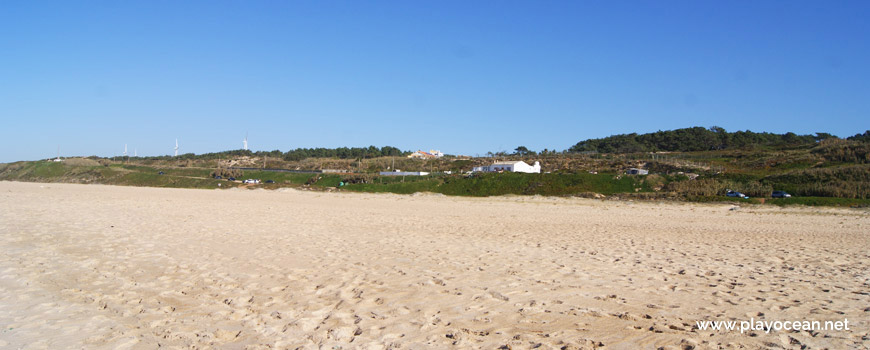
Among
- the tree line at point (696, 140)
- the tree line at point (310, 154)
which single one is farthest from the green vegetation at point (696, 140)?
the tree line at point (310, 154)

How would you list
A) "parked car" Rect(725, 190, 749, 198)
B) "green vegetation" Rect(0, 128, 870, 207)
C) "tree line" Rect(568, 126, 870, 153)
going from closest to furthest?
"parked car" Rect(725, 190, 749, 198)
"green vegetation" Rect(0, 128, 870, 207)
"tree line" Rect(568, 126, 870, 153)

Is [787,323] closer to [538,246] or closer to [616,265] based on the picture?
[616,265]

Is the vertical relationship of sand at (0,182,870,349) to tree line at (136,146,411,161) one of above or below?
below

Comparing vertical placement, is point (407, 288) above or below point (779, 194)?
below

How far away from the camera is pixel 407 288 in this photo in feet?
20.7

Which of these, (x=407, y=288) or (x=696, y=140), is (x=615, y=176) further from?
(x=696, y=140)

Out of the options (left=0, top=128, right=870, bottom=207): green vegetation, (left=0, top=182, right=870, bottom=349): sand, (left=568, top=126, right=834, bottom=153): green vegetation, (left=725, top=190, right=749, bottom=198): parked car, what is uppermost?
(left=568, top=126, right=834, bottom=153): green vegetation

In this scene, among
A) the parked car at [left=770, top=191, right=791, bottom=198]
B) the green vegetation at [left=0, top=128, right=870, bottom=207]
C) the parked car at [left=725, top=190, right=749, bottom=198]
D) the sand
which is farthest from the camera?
the green vegetation at [left=0, top=128, right=870, bottom=207]

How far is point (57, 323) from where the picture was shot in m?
4.88

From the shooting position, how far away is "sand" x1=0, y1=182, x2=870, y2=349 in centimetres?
455

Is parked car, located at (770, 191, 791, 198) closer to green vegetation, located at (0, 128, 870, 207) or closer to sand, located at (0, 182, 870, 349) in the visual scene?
green vegetation, located at (0, 128, 870, 207)

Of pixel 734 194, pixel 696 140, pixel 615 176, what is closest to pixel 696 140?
pixel 696 140

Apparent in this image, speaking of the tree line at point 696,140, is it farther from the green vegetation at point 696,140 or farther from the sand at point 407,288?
the sand at point 407,288

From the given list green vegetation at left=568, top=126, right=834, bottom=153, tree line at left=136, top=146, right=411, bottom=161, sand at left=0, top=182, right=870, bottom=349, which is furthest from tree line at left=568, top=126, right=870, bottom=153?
sand at left=0, top=182, right=870, bottom=349
